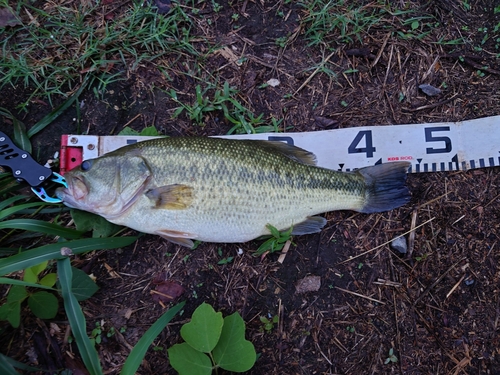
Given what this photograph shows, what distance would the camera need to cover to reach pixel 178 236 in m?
3.54

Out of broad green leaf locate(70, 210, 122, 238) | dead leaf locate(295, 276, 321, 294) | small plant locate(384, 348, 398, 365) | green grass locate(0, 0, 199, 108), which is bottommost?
small plant locate(384, 348, 398, 365)

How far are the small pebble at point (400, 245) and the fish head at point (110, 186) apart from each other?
2.49 meters

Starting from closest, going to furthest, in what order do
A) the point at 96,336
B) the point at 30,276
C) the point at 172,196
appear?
the point at 172,196 < the point at 30,276 < the point at 96,336

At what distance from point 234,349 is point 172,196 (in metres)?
1.40

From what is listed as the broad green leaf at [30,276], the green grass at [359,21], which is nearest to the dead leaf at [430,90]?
the green grass at [359,21]

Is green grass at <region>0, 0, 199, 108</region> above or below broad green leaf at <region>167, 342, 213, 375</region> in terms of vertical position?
above

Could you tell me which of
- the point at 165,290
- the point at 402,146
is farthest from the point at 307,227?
the point at 165,290

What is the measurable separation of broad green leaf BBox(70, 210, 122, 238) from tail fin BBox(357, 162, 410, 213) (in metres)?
2.52

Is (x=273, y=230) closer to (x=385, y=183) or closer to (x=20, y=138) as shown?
(x=385, y=183)

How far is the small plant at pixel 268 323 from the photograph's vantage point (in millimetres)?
3631

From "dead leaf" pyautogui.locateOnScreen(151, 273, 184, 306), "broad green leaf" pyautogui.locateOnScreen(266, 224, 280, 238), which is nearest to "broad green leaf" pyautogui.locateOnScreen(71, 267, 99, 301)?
"dead leaf" pyautogui.locateOnScreen(151, 273, 184, 306)

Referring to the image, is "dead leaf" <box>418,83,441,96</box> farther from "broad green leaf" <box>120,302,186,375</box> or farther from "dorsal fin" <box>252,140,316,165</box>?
"broad green leaf" <box>120,302,186,375</box>

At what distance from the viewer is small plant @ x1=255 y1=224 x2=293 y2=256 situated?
3.59 m

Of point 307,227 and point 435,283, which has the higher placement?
point 307,227
